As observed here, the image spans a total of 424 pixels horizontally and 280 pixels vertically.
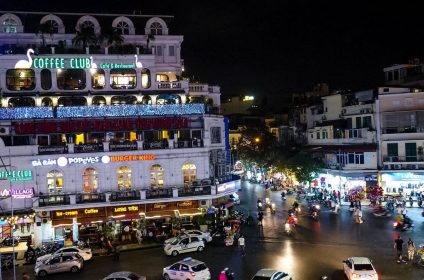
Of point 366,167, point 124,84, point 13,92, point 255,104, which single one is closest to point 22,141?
point 13,92

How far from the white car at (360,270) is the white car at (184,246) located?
12.0 meters

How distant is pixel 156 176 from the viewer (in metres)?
42.0

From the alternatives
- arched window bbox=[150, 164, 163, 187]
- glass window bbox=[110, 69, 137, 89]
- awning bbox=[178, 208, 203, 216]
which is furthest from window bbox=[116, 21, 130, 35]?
awning bbox=[178, 208, 203, 216]

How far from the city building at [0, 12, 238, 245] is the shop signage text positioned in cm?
8

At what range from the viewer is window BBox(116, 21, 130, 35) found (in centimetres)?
4681

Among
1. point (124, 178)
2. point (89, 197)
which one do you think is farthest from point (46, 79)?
point (89, 197)

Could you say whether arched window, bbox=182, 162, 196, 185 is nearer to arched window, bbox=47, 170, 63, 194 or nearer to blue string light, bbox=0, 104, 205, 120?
blue string light, bbox=0, 104, 205, 120

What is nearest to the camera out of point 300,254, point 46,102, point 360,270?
point 360,270

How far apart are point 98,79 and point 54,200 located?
1204 centimetres

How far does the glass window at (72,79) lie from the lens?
42219 millimetres

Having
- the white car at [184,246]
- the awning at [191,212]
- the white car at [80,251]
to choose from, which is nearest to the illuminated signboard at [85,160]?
the awning at [191,212]

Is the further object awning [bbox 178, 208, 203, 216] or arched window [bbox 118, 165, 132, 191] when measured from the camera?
awning [bbox 178, 208, 203, 216]

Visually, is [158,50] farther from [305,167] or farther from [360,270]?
[360,270]

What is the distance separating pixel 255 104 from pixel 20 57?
75.5m
